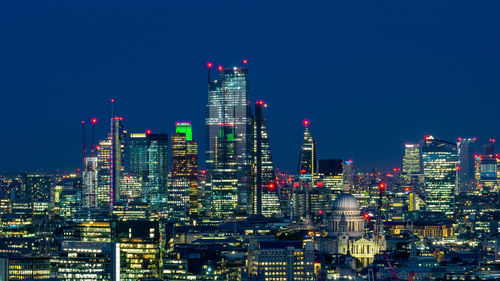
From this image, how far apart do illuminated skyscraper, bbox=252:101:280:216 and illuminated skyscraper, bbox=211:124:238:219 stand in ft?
9.78

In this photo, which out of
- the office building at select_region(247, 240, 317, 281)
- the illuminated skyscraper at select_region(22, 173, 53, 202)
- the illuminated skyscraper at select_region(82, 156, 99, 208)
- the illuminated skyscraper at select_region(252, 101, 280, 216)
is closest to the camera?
the office building at select_region(247, 240, 317, 281)

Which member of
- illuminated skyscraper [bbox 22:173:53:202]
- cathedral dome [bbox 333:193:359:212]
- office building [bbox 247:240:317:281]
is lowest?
office building [bbox 247:240:317:281]

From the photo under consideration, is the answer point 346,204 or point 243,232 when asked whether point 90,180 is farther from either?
point 346,204

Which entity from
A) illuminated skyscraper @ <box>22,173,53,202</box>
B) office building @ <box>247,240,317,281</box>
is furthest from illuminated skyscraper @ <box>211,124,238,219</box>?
office building @ <box>247,240,317,281</box>

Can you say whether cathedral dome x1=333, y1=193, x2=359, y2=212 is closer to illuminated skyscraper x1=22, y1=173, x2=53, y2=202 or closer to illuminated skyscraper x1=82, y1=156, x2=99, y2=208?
illuminated skyscraper x1=82, y1=156, x2=99, y2=208

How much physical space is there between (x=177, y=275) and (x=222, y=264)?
4.86 metres

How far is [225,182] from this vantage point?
645 feet

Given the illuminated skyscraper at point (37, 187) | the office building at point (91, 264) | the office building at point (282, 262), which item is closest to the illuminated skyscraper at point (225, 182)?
the illuminated skyscraper at point (37, 187)

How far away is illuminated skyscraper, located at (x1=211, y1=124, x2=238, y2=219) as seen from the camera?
192750mm

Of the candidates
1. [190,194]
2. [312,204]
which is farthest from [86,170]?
[312,204]

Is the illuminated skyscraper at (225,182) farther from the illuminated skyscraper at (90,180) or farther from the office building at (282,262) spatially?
the office building at (282,262)

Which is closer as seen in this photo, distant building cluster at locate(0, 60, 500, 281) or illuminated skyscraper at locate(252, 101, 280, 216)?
distant building cluster at locate(0, 60, 500, 281)

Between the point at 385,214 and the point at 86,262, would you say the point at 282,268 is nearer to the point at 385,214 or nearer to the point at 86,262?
the point at 86,262

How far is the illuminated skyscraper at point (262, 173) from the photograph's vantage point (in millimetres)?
195500
